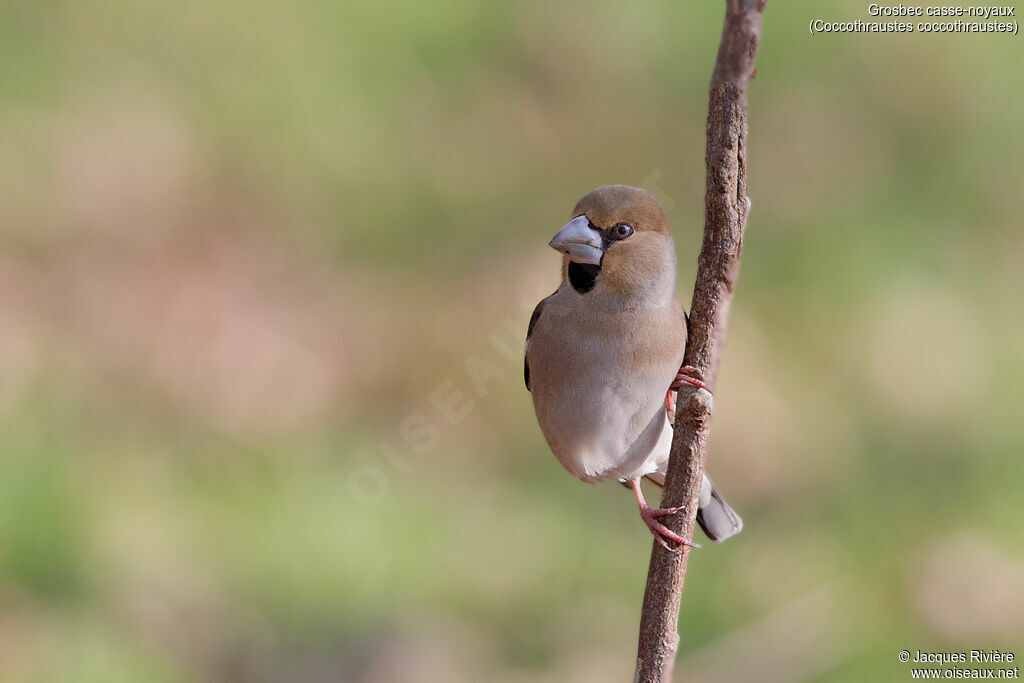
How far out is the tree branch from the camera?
175 cm

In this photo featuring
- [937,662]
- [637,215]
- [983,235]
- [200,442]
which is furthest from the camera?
[983,235]

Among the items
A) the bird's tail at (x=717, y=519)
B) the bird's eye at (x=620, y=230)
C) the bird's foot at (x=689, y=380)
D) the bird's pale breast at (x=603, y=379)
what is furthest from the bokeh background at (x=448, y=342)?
the bird's foot at (x=689, y=380)

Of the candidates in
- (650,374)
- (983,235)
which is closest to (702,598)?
(650,374)

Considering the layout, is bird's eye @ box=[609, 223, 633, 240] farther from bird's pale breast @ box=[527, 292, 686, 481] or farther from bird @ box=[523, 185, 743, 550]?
bird's pale breast @ box=[527, 292, 686, 481]

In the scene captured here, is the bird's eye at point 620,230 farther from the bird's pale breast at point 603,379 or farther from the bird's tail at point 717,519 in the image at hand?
the bird's tail at point 717,519

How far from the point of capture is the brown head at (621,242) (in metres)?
2.35

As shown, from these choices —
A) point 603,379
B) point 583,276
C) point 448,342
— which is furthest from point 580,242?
point 448,342

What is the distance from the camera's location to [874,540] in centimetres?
453

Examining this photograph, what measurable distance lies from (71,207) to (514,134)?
234 centimetres

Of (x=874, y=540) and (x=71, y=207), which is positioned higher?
(x=71, y=207)

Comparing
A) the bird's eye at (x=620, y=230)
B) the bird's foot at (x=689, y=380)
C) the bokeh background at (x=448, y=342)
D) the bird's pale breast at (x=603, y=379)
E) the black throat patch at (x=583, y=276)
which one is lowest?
the bird's foot at (x=689, y=380)

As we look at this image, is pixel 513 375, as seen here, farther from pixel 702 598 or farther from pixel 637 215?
pixel 637 215

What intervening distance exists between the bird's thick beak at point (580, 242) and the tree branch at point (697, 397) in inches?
16.7

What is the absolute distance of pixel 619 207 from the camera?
2.36 metres
